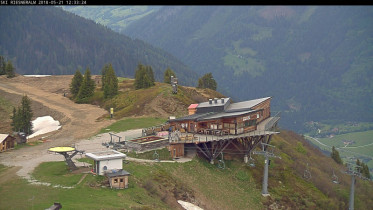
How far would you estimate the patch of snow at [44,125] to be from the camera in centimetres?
8388

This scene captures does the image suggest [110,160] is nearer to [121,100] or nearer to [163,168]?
[163,168]

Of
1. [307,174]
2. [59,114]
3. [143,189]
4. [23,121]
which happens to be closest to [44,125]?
[23,121]

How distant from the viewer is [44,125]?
9106 cm

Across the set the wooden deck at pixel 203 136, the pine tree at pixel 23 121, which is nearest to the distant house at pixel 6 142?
the pine tree at pixel 23 121

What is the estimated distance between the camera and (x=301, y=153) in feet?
304

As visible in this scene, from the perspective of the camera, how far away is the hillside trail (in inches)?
2260

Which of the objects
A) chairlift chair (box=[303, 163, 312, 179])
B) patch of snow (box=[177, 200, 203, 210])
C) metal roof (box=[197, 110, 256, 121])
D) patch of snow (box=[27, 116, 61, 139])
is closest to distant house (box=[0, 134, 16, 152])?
patch of snow (box=[27, 116, 61, 139])

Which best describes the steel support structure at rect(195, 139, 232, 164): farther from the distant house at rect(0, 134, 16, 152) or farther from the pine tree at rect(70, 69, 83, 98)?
the pine tree at rect(70, 69, 83, 98)

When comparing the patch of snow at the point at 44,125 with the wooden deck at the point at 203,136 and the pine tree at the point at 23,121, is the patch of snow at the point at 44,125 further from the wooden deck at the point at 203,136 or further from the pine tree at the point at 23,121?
the wooden deck at the point at 203,136

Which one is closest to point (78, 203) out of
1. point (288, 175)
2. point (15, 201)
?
point (15, 201)

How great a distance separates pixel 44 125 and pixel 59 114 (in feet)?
22.8

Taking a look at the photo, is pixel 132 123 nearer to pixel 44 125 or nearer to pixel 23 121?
pixel 23 121

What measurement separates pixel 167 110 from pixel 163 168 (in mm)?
33276

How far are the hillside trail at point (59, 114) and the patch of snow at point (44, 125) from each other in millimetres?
1500
